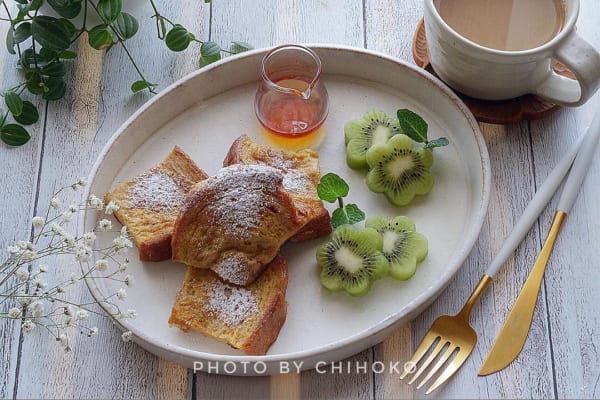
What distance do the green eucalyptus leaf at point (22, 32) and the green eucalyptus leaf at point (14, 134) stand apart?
0.71ft

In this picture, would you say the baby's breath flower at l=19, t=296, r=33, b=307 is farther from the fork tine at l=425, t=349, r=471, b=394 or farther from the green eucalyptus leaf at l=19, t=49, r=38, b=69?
the fork tine at l=425, t=349, r=471, b=394

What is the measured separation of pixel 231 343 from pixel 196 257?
0.66ft

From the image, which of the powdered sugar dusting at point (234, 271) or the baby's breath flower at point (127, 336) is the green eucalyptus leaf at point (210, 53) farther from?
the baby's breath flower at point (127, 336)

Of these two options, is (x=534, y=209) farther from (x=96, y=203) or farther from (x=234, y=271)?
(x=96, y=203)

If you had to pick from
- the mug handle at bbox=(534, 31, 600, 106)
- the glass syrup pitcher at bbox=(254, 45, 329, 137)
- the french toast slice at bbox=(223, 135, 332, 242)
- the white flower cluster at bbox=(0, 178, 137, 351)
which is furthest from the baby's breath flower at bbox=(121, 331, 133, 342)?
the mug handle at bbox=(534, 31, 600, 106)

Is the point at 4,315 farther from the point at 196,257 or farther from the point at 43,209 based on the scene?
the point at 196,257

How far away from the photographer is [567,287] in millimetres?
1826

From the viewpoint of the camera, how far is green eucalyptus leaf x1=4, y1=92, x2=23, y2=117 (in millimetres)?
2023

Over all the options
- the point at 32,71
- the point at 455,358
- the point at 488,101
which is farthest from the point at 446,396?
the point at 32,71

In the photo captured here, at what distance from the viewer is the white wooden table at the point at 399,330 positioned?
174 centimetres

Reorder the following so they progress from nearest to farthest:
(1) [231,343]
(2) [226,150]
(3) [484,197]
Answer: (1) [231,343] → (3) [484,197] → (2) [226,150]

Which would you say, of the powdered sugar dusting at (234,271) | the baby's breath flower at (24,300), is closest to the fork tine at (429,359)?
the powdered sugar dusting at (234,271)

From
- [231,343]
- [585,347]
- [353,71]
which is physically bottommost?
[585,347]

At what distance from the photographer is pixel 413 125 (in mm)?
1907
